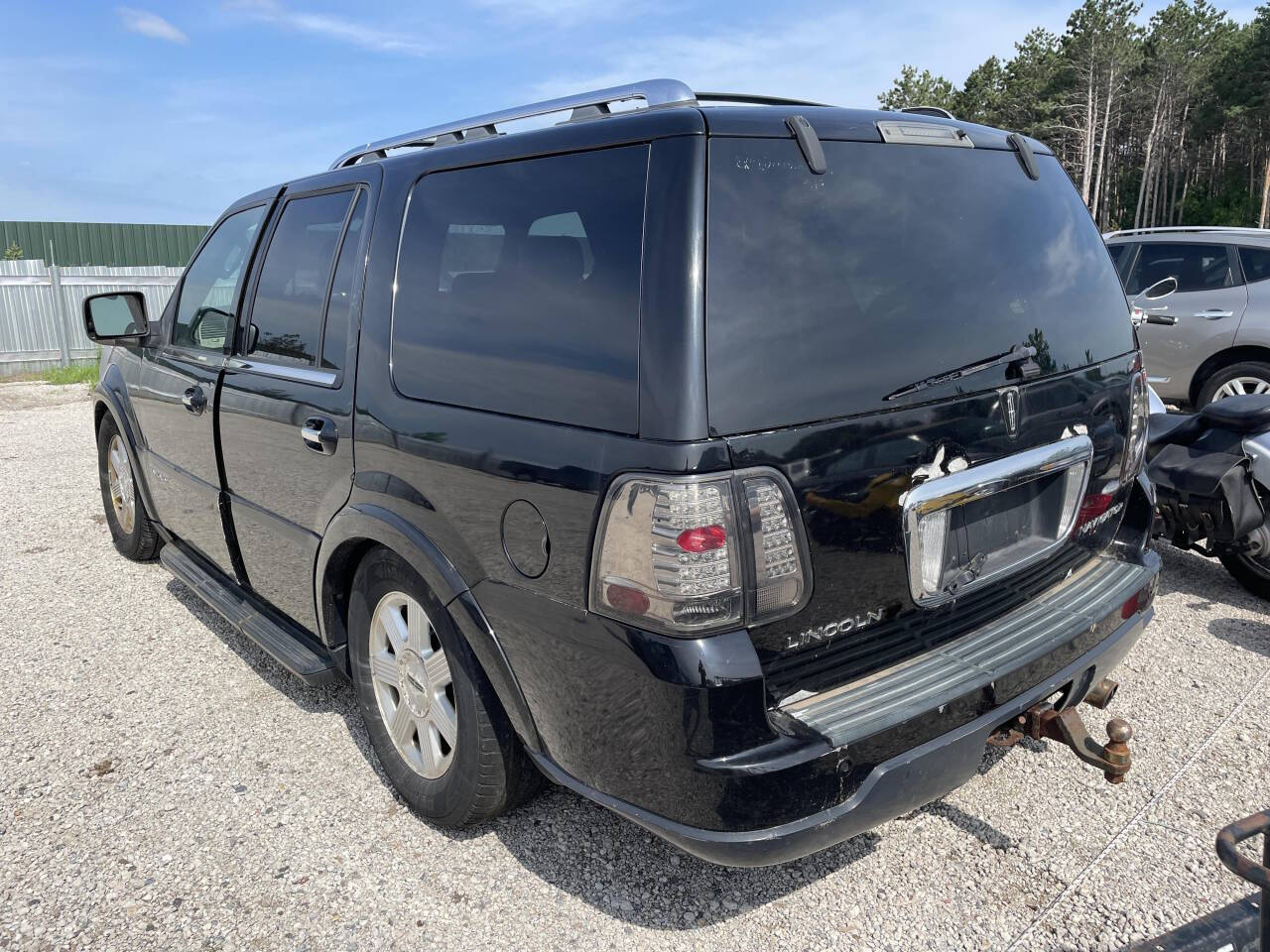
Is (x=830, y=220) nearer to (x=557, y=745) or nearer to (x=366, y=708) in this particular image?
(x=557, y=745)

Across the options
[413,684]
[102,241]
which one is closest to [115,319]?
[413,684]

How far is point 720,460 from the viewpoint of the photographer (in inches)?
71.9

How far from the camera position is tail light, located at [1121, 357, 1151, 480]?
2.77m

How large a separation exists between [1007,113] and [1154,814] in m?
54.3

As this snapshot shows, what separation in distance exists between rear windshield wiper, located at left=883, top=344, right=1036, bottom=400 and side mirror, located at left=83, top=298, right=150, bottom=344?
12.6ft

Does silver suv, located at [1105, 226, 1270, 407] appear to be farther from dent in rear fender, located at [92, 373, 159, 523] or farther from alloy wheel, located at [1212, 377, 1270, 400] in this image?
dent in rear fender, located at [92, 373, 159, 523]

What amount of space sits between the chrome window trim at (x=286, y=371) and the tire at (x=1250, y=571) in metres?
4.22

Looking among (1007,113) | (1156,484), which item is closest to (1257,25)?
(1007,113)

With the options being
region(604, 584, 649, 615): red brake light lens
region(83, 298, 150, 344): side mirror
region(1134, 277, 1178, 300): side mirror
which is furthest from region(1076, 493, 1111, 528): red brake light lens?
region(1134, 277, 1178, 300): side mirror

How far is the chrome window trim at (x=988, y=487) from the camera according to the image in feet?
6.89

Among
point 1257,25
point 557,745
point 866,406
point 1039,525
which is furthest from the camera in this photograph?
point 1257,25

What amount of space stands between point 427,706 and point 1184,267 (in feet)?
26.6

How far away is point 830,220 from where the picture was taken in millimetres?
2057

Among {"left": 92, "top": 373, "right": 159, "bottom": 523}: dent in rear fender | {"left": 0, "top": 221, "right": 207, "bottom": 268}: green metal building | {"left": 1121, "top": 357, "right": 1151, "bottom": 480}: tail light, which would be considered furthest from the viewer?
{"left": 0, "top": 221, "right": 207, "bottom": 268}: green metal building
